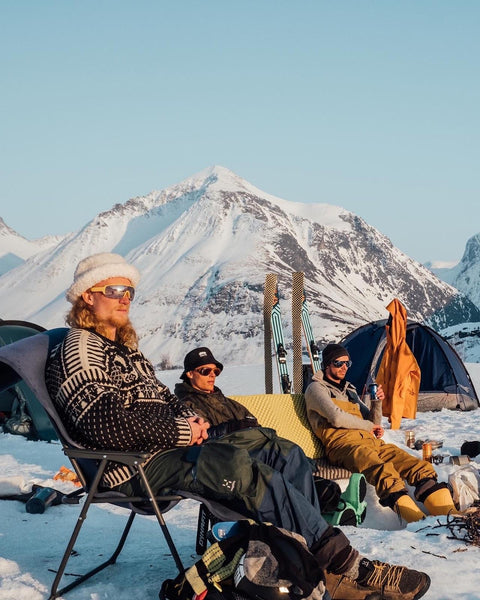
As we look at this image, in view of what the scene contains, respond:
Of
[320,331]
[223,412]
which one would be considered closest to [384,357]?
[223,412]

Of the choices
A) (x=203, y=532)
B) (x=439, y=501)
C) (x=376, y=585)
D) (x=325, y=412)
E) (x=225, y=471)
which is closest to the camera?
(x=376, y=585)

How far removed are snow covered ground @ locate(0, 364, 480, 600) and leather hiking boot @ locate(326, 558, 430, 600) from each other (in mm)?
232

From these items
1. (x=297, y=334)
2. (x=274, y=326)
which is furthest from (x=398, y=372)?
(x=274, y=326)

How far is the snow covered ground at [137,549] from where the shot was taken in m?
3.92

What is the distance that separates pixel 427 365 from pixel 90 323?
34.4 ft

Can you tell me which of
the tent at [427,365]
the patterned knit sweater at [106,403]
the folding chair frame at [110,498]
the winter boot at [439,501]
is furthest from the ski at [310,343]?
the folding chair frame at [110,498]

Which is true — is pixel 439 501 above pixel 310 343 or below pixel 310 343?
below

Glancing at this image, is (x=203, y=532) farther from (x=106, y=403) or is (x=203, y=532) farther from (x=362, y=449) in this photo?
(x=362, y=449)

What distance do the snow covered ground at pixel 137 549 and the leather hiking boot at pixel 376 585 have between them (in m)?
0.23

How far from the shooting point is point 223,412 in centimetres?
638

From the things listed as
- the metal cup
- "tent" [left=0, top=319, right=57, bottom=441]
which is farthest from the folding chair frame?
"tent" [left=0, top=319, right=57, bottom=441]

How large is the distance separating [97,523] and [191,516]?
2.35 ft

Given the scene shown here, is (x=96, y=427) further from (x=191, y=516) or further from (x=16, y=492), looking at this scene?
(x=16, y=492)

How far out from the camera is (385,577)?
11.8 feet
